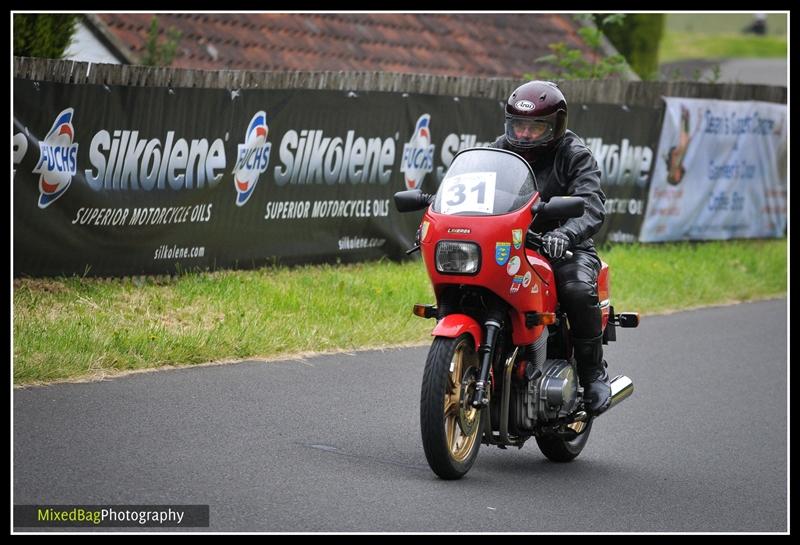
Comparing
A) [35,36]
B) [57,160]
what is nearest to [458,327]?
[57,160]

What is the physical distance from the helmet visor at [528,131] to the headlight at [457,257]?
2.74 ft

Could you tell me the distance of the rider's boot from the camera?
6.97 m

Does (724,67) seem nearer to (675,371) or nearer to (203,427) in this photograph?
(675,371)

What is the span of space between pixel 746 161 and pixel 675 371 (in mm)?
8698

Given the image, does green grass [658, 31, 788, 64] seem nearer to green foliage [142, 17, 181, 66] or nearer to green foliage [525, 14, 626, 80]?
green foliage [525, 14, 626, 80]

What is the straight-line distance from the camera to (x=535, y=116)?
673 centimetres

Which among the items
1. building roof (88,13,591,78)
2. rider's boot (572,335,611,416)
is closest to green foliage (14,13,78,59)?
building roof (88,13,591,78)

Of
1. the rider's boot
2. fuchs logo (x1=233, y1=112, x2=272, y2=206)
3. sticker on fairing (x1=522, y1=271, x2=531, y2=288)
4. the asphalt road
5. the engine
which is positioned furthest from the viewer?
fuchs logo (x1=233, y1=112, x2=272, y2=206)

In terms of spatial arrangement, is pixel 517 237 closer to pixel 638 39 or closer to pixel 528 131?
pixel 528 131

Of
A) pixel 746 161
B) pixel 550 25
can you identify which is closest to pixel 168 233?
pixel 746 161

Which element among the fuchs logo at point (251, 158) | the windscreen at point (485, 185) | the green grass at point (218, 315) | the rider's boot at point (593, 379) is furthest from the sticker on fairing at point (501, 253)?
the fuchs logo at point (251, 158)

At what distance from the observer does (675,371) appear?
10.6 m

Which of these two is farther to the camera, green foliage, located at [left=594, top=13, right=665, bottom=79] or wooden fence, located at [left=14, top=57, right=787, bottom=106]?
green foliage, located at [left=594, top=13, right=665, bottom=79]

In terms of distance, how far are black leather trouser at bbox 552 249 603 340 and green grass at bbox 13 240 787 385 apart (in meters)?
3.12
